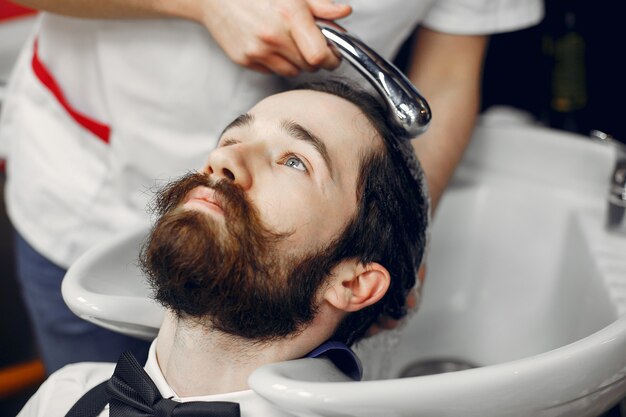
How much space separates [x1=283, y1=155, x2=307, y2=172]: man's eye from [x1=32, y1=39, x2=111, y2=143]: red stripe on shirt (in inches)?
13.0

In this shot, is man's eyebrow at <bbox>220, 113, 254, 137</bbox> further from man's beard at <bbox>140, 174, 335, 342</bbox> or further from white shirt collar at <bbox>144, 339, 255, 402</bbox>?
white shirt collar at <bbox>144, 339, 255, 402</bbox>

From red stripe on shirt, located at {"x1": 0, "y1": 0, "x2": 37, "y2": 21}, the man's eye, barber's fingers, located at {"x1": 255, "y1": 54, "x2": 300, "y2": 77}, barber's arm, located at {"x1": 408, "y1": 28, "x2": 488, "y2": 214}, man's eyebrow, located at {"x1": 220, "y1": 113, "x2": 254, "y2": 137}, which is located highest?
barber's fingers, located at {"x1": 255, "y1": 54, "x2": 300, "y2": 77}

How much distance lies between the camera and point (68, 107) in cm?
111

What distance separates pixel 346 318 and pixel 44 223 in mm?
486

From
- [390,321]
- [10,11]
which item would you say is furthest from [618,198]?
[10,11]

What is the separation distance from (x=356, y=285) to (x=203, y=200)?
0.21 m

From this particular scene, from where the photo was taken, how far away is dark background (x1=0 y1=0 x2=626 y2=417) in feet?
4.40

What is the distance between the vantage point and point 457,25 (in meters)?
1.17

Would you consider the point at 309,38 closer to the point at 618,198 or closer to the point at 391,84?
the point at 391,84

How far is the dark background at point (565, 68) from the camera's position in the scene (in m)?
1.34

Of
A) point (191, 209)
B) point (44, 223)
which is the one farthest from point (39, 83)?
point (191, 209)

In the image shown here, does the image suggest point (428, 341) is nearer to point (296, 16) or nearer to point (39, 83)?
point (296, 16)

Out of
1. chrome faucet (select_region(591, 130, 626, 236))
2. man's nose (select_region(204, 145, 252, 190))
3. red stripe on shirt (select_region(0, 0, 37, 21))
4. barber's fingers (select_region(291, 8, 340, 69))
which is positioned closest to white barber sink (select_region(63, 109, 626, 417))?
chrome faucet (select_region(591, 130, 626, 236))

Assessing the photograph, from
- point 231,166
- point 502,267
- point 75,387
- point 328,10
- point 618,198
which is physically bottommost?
point 502,267
